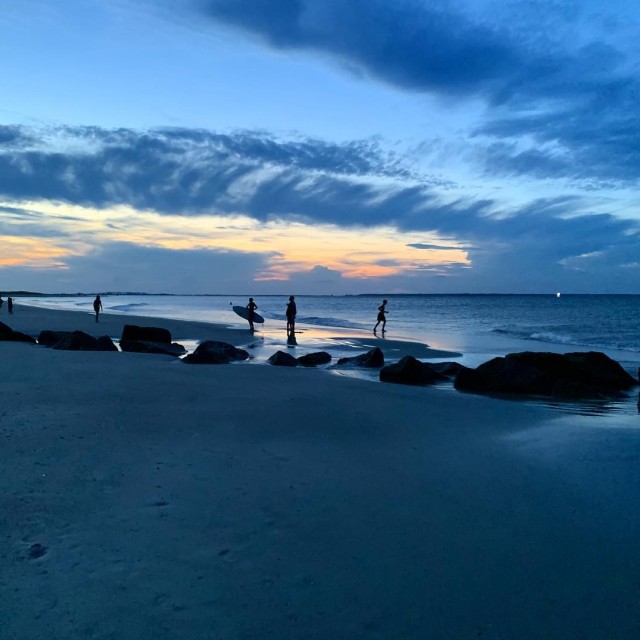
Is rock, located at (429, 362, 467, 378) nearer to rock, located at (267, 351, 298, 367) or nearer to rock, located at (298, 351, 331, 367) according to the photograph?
rock, located at (298, 351, 331, 367)

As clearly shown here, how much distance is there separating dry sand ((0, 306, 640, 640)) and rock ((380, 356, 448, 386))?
4.77 meters

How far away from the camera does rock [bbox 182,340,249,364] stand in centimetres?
1495

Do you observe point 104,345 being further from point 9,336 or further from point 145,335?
point 9,336

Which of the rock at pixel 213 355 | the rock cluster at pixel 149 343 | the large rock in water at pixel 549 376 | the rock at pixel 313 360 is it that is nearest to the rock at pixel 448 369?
the large rock in water at pixel 549 376

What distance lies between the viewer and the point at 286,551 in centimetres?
378

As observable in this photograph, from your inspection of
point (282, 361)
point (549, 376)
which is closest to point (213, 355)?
point (282, 361)

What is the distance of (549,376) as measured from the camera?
12250mm

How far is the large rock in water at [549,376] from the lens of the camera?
11.8 meters

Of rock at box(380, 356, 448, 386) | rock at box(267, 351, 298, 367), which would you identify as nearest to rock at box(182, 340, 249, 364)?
rock at box(267, 351, 298, 367)

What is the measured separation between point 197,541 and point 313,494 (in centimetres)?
131

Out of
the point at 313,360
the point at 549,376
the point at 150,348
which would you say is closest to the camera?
the point at 549,376

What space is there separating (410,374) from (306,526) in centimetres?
901

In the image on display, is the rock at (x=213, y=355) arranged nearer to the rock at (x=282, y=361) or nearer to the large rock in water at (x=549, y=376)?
the rock at (x=282, y=361)

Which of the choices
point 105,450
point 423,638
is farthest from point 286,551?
point 105,450
